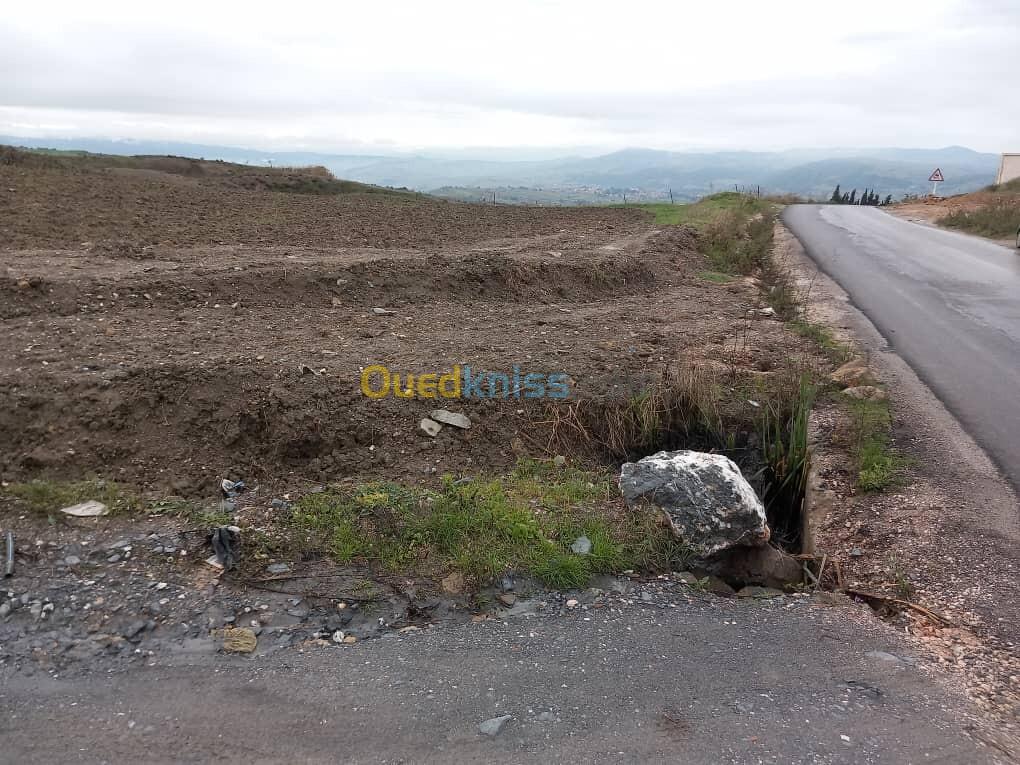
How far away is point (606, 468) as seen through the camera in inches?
206

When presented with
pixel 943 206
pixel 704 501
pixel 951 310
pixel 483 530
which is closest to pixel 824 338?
pixel 951 310

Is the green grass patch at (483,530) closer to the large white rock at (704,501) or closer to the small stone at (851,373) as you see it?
the large white rock at (704,501)

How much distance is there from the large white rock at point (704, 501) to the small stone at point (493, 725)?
1.92 metres

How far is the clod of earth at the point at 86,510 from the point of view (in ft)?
13.9

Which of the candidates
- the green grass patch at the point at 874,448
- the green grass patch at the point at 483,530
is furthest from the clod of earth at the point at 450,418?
the green grass patch at the point at 874,448

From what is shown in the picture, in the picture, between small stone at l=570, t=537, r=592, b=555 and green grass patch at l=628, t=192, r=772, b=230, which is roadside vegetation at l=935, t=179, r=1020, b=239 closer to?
green grass patch at l=628, t=192, r=772, b=230

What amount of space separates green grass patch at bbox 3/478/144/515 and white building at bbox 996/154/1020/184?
4476cm

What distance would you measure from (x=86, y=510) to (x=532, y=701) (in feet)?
10.6

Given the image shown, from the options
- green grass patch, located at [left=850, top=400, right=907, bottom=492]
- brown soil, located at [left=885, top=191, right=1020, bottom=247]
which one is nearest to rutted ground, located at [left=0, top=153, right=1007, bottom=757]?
green grass patch, located at [left=850, top=400, right=907, bottom=492]

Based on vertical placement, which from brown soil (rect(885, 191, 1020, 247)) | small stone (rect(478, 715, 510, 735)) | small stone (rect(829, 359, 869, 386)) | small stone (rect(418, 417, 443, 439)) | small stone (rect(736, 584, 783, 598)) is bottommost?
small stone (rect(736, 584, 783, 598))

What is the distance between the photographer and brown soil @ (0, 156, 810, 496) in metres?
5.03

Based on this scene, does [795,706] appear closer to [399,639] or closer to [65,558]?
[399,639]

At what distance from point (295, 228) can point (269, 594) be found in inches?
439

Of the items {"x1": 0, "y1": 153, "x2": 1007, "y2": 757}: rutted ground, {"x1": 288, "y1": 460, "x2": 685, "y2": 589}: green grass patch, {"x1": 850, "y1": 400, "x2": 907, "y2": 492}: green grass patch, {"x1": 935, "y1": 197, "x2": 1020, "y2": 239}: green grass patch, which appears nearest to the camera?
{"x1": 0, "y1": 153, "x2": 1007, "y2": 757}: rutted ground
